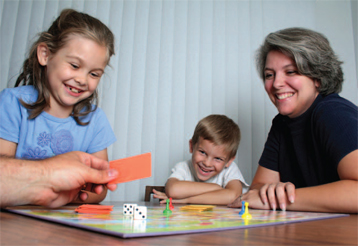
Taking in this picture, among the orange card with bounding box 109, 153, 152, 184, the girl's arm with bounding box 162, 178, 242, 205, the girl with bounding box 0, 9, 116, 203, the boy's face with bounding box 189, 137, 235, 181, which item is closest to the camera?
the orange card with bounding box 109, 153, 152, 184

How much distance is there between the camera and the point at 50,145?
1.09m

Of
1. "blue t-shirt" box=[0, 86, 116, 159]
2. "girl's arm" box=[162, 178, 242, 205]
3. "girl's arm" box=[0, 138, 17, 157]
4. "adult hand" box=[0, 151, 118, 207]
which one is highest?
"blue t-shirt" box=[0, 86, 116, 159]

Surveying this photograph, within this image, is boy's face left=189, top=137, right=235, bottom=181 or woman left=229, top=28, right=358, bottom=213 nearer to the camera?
woman left=229, top=28, right=358, bottom=213

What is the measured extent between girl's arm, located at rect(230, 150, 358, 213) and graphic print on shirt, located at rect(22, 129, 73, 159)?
671mm

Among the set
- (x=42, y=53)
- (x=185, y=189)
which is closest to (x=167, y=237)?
(x=42, y=53)

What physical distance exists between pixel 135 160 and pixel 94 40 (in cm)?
64

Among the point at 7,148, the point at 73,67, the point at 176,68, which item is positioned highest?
the point at 176,68

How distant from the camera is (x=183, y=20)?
233cm

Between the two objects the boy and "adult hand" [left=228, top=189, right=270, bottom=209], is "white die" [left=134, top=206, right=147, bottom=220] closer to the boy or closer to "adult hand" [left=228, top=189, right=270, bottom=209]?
"adult hand" [left=228, top=189, right=270, bottom=209]

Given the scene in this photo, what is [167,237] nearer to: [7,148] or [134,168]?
[134,168]

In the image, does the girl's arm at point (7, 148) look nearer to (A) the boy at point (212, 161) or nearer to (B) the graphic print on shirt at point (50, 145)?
(B) the graphic print on shirt at point (50, 145)

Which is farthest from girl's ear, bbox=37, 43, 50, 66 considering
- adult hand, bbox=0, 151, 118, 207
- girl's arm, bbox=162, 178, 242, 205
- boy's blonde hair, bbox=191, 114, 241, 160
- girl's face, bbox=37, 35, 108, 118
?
boy's blonde hair, bbox=191, 114, 241, 160

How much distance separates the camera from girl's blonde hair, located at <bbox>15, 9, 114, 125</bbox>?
1.07m

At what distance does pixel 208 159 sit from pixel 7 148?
1035mm
